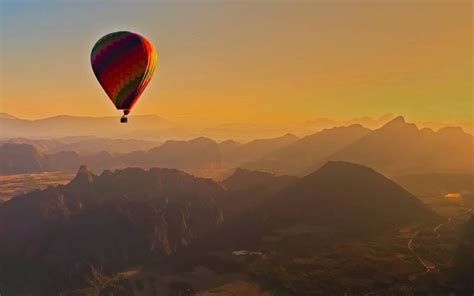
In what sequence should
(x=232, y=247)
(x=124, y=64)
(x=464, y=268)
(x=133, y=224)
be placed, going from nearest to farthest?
(x=124, y=64)
(x=464, y=268)
(x=232, y=247)
(x=133, y=224)

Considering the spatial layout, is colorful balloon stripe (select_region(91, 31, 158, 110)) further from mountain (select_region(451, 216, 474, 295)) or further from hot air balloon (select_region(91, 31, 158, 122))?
mountain (select_region(451, 216, 474, 295))

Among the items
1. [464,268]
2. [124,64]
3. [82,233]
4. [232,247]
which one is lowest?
[232,247]

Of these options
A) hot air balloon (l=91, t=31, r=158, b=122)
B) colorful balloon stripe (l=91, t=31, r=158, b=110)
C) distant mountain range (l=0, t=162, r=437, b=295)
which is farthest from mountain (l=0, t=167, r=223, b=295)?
colorful balloon stripe (l=91, t=31, r=158, b=110)

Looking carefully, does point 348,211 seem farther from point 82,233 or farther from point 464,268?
point 82,233

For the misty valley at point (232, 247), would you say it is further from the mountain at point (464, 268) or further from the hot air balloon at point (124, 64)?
the hot air balloon at point (124, 64)

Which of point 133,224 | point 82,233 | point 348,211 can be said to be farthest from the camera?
point 348,211

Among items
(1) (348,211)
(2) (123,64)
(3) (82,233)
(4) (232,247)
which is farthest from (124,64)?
(1) (348,211)

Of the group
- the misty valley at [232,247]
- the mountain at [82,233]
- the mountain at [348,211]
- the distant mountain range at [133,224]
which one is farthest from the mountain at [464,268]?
the mountain at [82,233]

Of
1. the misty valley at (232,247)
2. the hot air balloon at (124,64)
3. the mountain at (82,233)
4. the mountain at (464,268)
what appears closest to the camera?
the hot air balloon at (124,64)
